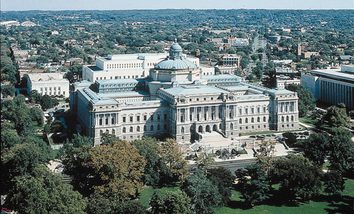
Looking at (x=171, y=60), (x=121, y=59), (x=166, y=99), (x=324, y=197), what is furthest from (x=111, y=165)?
(x=121, y=59)

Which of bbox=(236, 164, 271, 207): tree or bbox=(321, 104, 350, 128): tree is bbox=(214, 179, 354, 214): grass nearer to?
bbox=(236, 164, 271, 207): tree

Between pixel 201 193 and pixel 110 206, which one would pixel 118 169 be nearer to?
pixel 110 206

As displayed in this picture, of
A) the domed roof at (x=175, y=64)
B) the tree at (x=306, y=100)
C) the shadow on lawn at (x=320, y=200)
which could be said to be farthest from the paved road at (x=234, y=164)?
the tree at (x=306, y=100)

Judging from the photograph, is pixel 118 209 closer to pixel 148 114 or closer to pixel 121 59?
pixel 148 114

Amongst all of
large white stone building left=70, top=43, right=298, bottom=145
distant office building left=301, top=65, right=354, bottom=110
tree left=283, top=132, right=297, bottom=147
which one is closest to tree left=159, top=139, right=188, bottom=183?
large white stone building left=70, top=43, right=298, bottom=145

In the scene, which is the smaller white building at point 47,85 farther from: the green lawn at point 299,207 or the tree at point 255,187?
the tree at point 255,187

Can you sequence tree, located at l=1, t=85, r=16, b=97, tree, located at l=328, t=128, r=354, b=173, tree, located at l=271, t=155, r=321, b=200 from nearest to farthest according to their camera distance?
tree, located at l=1, t=85, r=16, b=97
tree, located at l=271, t=155, r=321, b=200
tree, located at l=328, t=128, r=354, b=173

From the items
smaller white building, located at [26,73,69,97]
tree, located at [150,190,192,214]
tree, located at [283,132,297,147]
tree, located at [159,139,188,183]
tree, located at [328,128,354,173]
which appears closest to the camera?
tree, located at [150,190,192,214]
